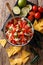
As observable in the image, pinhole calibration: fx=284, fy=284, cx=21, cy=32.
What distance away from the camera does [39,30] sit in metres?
1.45

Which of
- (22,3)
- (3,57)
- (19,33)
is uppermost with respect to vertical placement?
(22,3)

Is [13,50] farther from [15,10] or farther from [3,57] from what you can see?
[15,10]

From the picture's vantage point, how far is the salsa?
143 centimetres

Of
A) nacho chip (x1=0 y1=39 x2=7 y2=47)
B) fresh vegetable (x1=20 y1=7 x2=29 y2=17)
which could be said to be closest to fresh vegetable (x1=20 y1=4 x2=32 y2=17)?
fresh vegetable (x1=20 y1=7 x2=29 y2=17)

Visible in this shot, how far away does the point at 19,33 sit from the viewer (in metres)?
1.43

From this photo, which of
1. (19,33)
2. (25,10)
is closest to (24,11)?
(25,10)

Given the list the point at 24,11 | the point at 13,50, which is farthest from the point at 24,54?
the point at 24,11

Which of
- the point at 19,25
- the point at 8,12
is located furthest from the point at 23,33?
the point at 8,12

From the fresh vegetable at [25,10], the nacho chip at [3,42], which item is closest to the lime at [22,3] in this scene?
the fresh vegetable at [25,10]

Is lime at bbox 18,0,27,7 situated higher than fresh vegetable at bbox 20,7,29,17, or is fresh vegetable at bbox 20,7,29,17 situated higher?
lime at bbox 18,0,27,7

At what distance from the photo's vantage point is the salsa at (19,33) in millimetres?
1430

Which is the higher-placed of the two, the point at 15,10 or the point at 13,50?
the point at 15,10

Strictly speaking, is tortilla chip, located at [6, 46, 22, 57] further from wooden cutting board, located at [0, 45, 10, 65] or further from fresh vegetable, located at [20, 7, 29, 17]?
fresh vegetable, located at [20, 7, 29, 17]

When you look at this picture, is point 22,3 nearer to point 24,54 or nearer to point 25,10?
point 25,10
